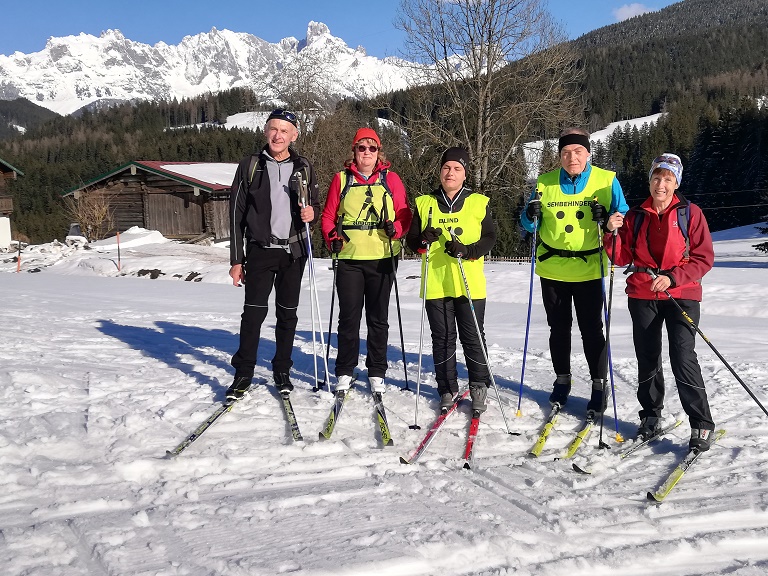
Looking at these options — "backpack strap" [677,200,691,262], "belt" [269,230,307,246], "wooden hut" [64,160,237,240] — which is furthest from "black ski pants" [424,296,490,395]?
"wooden hut" [64,160,237,240]

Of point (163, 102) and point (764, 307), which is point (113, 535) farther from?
point (163, 102)

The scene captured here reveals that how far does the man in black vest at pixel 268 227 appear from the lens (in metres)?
4.62

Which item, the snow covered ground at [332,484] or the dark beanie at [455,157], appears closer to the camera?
the snow covered ground at [332,484]

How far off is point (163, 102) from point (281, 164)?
136899 millimetres

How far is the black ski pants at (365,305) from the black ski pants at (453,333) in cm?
37

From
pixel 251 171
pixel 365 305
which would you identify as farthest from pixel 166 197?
pixel 365 305

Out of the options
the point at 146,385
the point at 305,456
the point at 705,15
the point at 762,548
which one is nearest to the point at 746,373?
the point at 762,548

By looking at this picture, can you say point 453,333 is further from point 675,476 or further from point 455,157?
point 675,476

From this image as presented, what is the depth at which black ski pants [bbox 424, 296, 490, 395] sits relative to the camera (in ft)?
14.9

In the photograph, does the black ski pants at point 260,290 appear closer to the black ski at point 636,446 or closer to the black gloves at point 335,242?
the black gloves at point 335,242

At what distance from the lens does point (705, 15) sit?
173 metres

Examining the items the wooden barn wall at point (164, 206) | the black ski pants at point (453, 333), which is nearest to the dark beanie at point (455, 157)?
the black ski pants at point (453, 333)

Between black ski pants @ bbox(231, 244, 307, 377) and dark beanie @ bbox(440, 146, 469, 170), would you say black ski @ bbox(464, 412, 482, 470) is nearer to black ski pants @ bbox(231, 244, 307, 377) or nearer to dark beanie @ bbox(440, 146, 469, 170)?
black ski pants @ bbox(231, 244, 307, 377)

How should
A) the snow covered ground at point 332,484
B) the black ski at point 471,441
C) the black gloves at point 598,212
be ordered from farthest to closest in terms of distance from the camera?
the black gloves at point 598,212, the black ski at point 471,441, the snow covered ground at point 332,484
